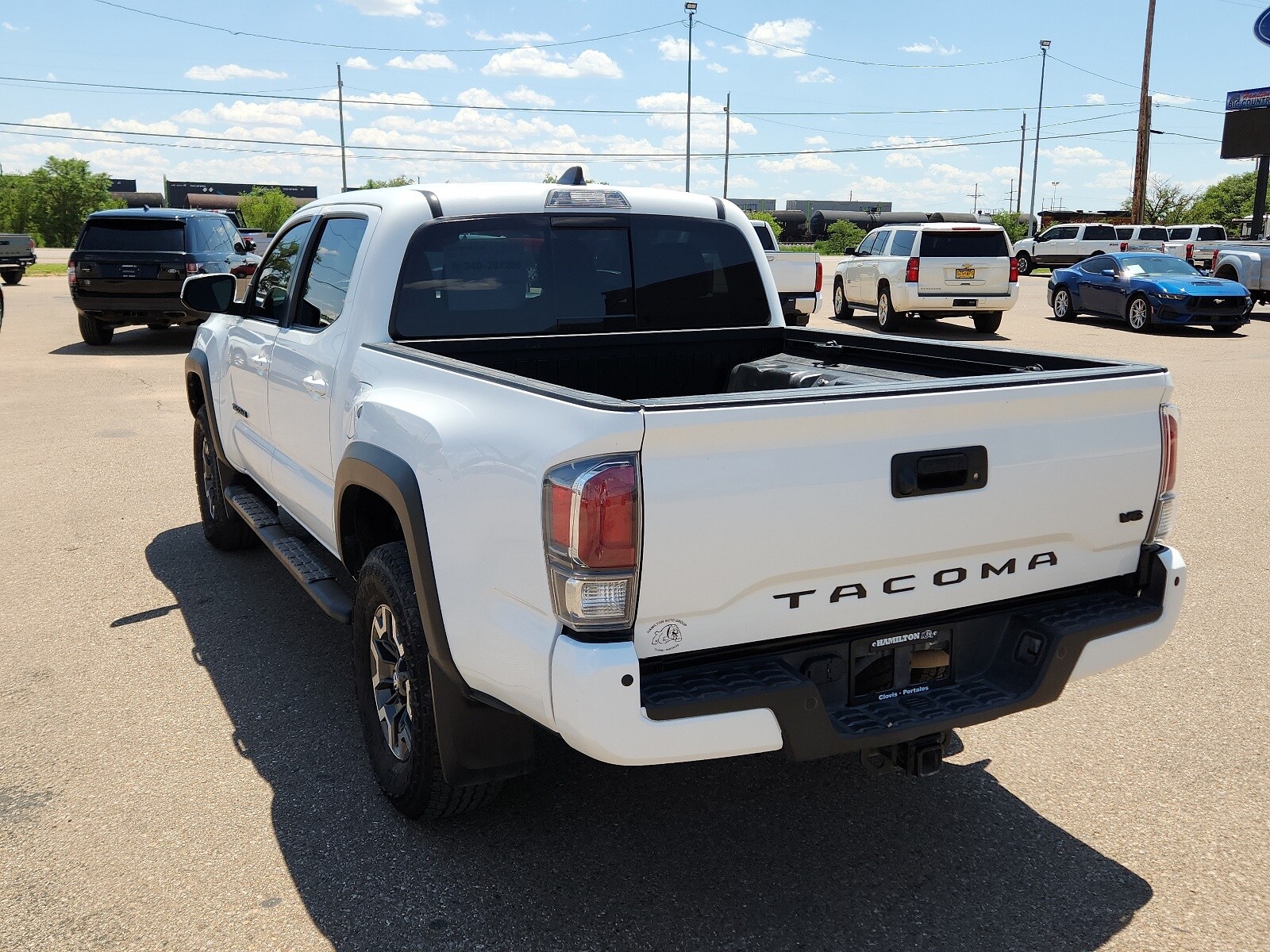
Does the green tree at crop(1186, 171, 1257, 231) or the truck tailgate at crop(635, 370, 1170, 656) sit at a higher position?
the green tree at crop(1186, 171, 1257, 231)

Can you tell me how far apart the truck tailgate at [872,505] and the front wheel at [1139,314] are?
18.9 meters

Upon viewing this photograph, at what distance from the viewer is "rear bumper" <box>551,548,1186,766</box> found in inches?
102

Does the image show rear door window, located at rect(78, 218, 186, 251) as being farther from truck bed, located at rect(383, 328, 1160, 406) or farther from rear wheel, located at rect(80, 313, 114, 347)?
truck bed, located at rect(383, 328, 1160, 406)

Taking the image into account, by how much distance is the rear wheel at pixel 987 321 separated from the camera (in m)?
20.3

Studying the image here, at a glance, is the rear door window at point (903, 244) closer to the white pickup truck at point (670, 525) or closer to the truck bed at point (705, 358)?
the truck bed at point (705, 358)

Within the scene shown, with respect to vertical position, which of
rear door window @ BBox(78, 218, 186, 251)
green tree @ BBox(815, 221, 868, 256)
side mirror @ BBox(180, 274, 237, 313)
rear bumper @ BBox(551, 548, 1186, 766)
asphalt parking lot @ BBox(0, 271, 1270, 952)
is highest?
green tree @ BBox(815, 221, 868, 256)

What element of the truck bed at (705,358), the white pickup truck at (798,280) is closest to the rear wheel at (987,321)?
the white pickup truck at (798,280)

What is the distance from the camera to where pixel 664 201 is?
4695 mm

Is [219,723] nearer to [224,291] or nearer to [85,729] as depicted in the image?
[85,729]

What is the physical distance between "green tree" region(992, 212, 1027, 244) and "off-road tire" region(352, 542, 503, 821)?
66267 mm

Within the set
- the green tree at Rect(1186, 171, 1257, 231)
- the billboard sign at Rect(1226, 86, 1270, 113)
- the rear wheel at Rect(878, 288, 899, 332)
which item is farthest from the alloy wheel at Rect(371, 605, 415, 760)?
the green tree at Rect(1186, 171, 1257, 231)

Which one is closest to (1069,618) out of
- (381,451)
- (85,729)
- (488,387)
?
(488,387)

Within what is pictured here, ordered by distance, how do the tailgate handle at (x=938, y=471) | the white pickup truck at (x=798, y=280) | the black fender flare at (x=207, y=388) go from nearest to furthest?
the tailgate handle at (x=938, y=471) < the black fender flare at (x=207, y=388) < the white pickup truck at (x=798, y=280)

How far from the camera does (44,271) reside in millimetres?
39938
